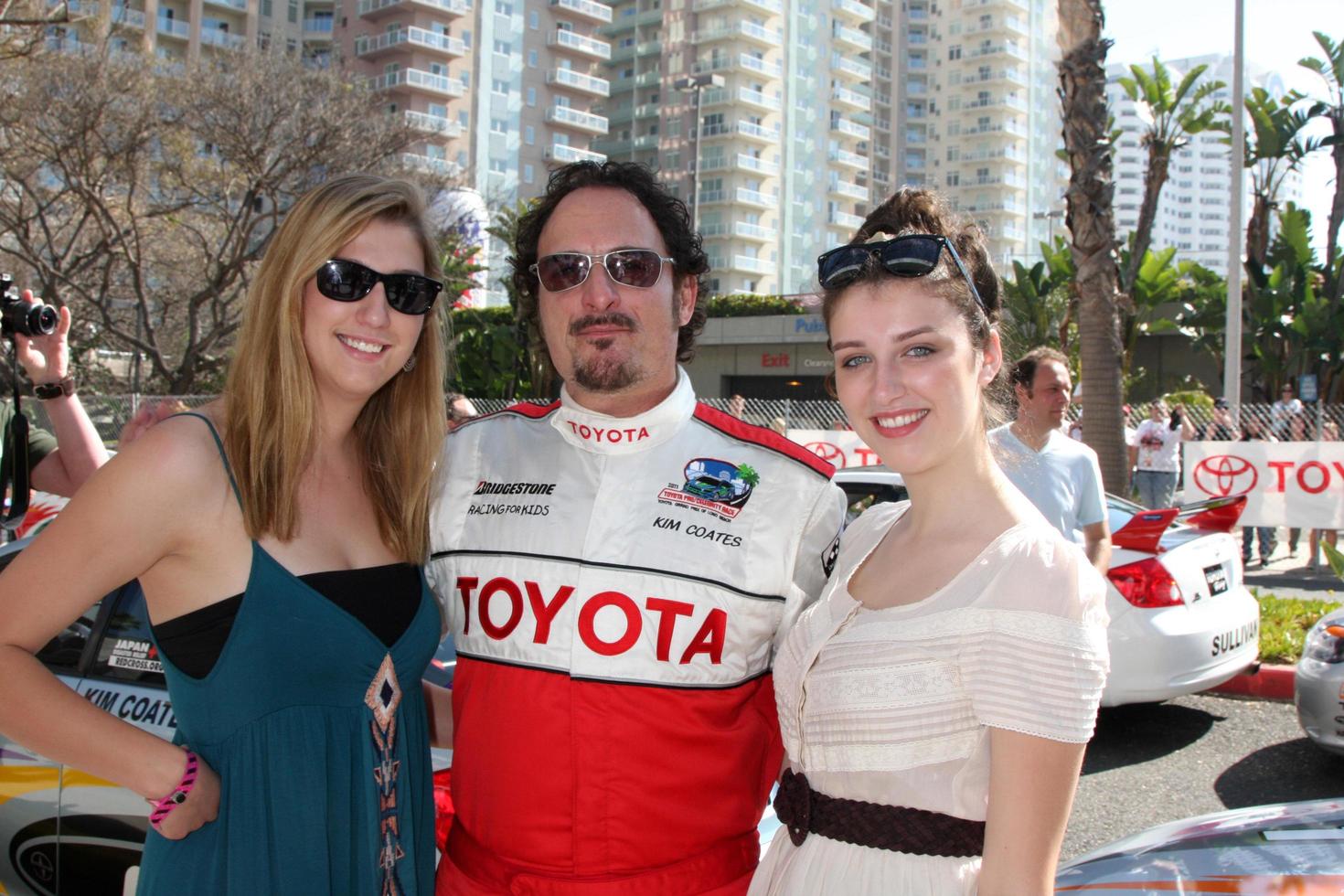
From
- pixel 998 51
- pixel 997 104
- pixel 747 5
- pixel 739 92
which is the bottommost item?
pixel 739 92

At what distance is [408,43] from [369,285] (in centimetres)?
7057

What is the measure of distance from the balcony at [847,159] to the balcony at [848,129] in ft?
4.48

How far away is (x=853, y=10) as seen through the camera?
3561 inches

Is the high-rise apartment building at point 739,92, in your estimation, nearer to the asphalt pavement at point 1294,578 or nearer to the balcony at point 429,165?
the balcony at point 429,165

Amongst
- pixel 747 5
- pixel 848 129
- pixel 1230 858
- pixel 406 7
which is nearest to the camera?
pixel 1230 858

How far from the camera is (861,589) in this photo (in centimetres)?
204

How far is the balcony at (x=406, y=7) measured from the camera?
6756cm

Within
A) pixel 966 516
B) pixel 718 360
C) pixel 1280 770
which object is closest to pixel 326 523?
pixel 966 516

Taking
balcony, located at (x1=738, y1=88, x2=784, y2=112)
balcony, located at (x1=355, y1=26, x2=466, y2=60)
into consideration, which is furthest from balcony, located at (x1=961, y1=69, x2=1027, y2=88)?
balcony, located at (x1=355, y1=26, x2=466, y2=60)

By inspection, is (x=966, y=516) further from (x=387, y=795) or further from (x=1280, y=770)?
(x=1280, y=770)

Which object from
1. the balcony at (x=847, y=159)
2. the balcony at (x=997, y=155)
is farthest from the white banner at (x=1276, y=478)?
the balcony at (x=997, y=155)

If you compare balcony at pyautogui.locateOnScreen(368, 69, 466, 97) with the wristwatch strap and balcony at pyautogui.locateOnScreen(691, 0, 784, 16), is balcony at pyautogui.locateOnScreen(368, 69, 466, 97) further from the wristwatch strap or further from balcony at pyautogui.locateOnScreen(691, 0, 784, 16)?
the wristwatch strap

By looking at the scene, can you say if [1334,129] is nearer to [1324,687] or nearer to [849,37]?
[1324,687]

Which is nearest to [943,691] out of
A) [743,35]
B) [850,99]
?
[743,35]
